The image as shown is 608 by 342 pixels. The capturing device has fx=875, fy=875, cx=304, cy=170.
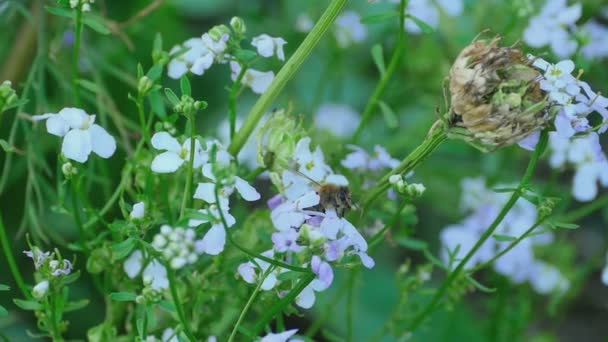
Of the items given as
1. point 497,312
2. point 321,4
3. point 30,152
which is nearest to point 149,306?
point 30,152

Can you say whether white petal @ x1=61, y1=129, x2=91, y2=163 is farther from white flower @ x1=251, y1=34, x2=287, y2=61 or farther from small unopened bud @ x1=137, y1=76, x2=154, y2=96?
white flower @ x1=251, y1=34, x2=287, y2=61

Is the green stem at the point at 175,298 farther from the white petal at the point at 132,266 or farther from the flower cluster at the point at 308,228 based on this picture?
the white petal at the point at 132,266

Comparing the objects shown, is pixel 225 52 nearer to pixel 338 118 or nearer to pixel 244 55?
pixel 244 55

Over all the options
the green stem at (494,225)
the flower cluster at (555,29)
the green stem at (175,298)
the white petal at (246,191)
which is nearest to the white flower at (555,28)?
the flower cluster at (555,29)

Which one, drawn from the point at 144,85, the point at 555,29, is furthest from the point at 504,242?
the point at 144,85

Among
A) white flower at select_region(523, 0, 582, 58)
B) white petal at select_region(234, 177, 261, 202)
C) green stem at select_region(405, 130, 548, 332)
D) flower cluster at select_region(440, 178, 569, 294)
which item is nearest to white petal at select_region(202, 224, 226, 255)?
white petal at select_region(234, 177, 261, 202)

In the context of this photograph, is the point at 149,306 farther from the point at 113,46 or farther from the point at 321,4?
the point at 321,4

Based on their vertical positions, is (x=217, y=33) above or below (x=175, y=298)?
above
